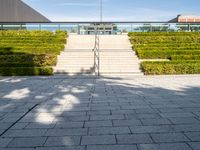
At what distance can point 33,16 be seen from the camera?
207ft

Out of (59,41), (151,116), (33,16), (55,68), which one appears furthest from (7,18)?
(151,116)

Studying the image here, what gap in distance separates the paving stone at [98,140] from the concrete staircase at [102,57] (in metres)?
11.5

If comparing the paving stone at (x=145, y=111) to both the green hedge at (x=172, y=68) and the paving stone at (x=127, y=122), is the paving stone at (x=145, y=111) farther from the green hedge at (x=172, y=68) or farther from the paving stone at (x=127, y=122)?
the green hedge at (x=172, y=68)

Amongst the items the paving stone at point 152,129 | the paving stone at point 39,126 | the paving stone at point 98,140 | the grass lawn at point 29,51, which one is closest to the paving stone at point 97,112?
the paving stone at point 39,126

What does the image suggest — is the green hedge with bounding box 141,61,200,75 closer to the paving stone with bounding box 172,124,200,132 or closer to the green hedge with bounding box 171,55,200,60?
the green hedge with bounding box 171,55,200,60

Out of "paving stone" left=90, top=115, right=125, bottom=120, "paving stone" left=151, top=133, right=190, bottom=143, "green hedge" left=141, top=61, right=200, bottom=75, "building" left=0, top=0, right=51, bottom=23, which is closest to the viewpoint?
"paving stone" left=151, top=133, right=190, bottom=143

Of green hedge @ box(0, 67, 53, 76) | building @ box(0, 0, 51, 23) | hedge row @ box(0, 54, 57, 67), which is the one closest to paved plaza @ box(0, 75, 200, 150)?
green hedge @ box(0, 67, 53, 76)

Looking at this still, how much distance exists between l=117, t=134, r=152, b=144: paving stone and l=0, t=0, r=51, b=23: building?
1562 inches

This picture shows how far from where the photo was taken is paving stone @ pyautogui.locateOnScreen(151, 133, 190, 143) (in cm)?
491

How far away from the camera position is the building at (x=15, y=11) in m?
42.5

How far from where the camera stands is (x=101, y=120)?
6.30 meters

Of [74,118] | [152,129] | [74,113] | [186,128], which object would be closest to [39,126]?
[74,118]

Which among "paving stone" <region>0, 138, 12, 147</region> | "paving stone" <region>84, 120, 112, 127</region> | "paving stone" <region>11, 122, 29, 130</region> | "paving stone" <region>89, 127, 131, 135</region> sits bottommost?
"paving stone" <region>0, 138, 12, 147</region>

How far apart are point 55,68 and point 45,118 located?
10.9 meters
